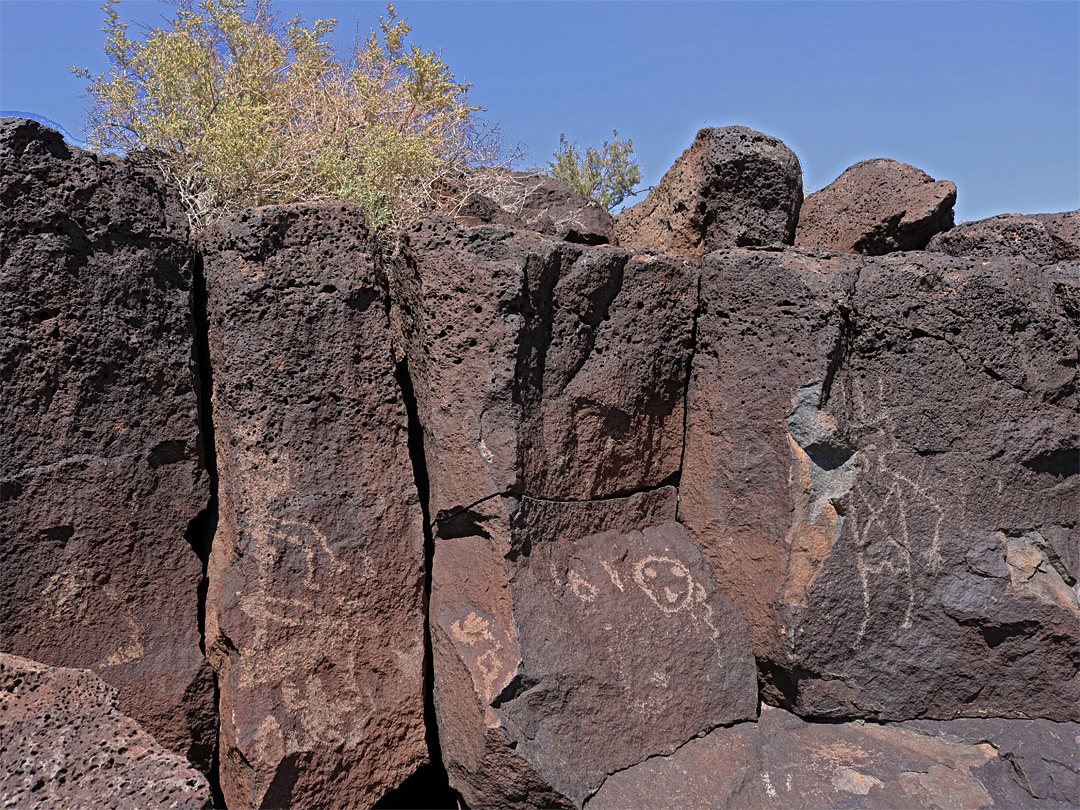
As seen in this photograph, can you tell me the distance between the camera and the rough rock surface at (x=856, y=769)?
275cm

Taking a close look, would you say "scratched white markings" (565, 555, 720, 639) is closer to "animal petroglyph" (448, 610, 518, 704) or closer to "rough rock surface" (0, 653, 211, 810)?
"animal petroglyph" (448, 610, 518, 704)

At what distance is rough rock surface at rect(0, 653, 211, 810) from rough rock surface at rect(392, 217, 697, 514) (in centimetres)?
120

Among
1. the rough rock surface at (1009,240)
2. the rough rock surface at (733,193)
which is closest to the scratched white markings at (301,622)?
the rough rock surface at (733,193)

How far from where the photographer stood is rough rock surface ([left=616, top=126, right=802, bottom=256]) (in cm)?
368

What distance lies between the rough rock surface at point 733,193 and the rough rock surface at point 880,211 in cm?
30

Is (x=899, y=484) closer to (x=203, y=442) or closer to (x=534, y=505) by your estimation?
(x=534, y=505)

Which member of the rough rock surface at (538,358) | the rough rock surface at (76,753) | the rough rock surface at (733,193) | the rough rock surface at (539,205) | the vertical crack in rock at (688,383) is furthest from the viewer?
the rough rock surface at (539,205)

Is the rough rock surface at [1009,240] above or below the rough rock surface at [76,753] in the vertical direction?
above

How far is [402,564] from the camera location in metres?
2.96

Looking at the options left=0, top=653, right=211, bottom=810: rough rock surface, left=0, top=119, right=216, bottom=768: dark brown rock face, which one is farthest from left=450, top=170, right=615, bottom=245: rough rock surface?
left=0, top=653, right=211, bottom=810: rough rock surface

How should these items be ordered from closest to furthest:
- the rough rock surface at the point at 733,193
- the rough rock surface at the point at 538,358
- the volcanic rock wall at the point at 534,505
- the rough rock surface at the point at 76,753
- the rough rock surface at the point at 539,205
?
the rough rock surface at the point at 76,753
the volcanic rock wall at the point at 534,505
the rough rock surface at the point at 538,358
the rough rock surface at the point at 733,193
the rough rock surface at the point at 539,205

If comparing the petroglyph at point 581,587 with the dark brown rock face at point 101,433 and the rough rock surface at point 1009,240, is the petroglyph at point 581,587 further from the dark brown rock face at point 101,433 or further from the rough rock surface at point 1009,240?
the rough rock surface at point 1009,240

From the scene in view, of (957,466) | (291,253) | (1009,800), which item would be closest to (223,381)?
(291,253)

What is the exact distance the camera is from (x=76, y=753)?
6.94 feet
